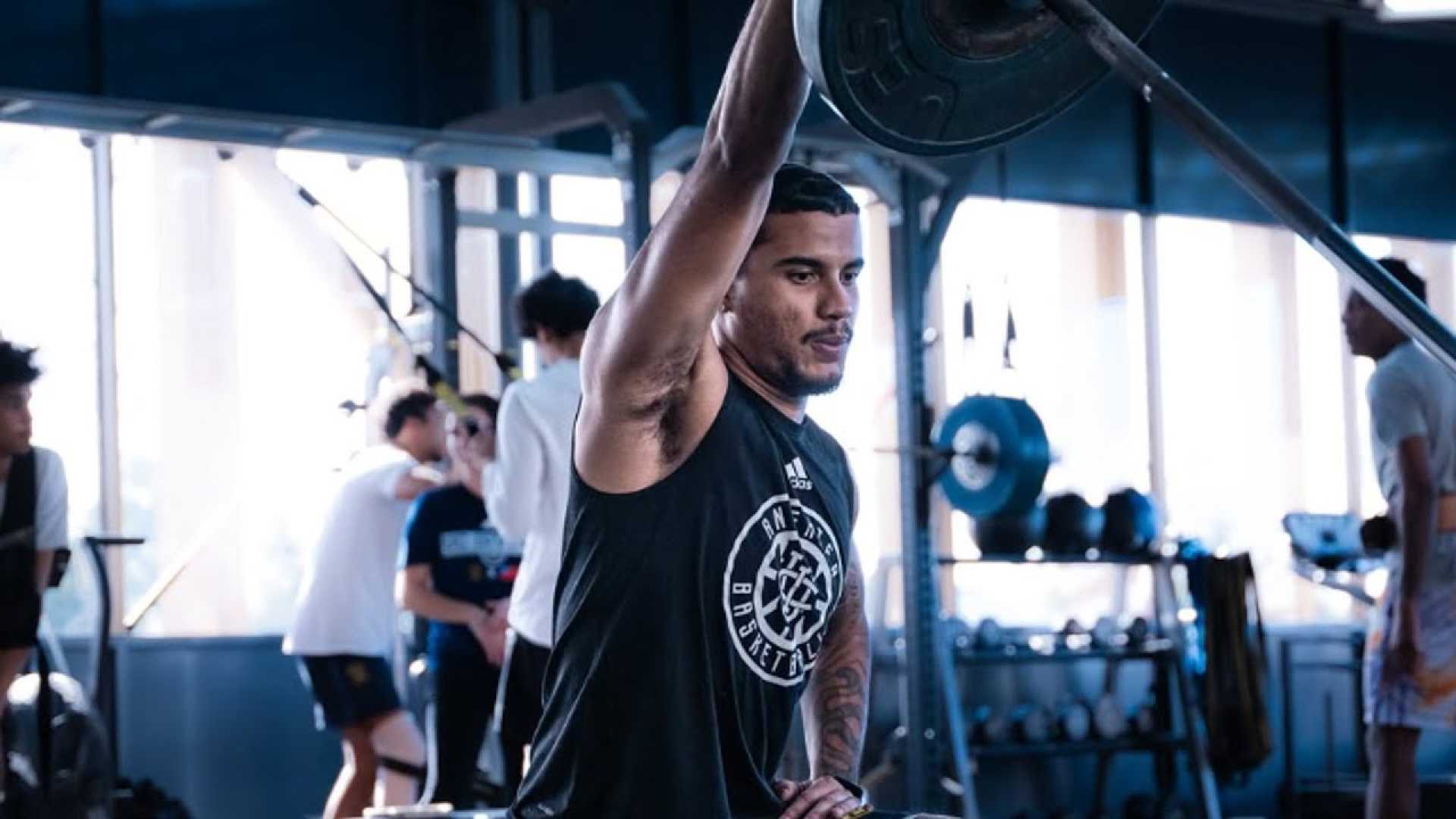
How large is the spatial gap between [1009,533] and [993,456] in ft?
2.12

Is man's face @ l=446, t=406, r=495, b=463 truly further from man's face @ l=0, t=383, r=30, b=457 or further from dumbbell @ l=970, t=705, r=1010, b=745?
dumbbell @ l=970, t=705, r=1010, b=745

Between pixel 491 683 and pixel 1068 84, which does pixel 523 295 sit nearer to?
pixel 491 683

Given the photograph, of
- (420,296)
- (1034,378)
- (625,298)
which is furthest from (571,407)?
(1034,378)

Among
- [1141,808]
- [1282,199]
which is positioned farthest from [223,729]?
[1282,199]

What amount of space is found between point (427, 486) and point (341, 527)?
26 centimetres

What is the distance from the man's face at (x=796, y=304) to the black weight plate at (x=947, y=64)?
14.1 inches

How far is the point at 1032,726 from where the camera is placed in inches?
259

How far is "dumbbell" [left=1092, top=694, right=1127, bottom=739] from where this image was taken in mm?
6664

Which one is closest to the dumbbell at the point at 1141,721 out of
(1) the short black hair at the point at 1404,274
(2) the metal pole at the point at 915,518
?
(2) the metal pole at the point at 915,518

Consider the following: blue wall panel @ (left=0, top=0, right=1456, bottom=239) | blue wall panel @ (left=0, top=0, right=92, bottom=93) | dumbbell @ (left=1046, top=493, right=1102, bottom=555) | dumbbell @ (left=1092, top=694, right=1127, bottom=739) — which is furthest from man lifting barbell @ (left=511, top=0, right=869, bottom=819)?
dumbbell @ (left=1092, top=694, right=1127, bottom=739)

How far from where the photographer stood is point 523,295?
4.20 m

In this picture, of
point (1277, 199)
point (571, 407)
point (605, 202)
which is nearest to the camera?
point (1277, 199)

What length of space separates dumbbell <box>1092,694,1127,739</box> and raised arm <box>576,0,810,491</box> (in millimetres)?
5081

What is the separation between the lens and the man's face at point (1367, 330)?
3762 mm
